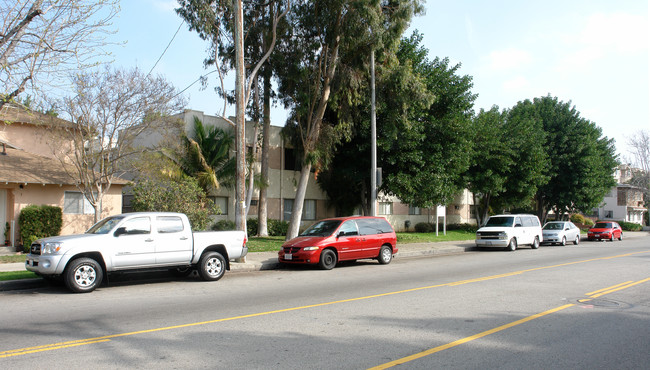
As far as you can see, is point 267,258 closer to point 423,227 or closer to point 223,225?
point 223,225

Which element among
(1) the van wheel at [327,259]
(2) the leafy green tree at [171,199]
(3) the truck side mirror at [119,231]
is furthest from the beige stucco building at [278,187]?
(3) the truck side mirror at [119,231]

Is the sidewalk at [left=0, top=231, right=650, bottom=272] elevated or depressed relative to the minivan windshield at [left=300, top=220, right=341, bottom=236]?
depressed

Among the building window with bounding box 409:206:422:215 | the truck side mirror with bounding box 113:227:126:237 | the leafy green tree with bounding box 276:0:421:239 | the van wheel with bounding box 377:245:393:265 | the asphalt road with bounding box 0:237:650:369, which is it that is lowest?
the asphalt road with bounding box 0:237:650:369

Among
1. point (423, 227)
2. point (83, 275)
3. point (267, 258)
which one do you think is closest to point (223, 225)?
point (267, 258)

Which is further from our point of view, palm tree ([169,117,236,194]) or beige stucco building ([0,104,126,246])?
palm tree ([169,117,236,194])

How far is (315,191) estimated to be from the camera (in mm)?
31656

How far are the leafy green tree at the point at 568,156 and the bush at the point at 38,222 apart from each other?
1345 inches

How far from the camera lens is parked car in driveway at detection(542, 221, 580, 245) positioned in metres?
28.1

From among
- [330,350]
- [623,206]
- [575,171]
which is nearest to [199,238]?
[330,350]

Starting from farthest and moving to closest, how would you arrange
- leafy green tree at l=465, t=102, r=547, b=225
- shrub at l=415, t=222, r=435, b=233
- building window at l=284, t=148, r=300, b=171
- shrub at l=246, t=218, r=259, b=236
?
shrub at l=415, t=222, r=435, b=233, leafy green tree at l=465, t=102, r=547, b=225, building window at l=284, t=148, r=300, b=171, shrub at l=246, t=218, r=259, b=236

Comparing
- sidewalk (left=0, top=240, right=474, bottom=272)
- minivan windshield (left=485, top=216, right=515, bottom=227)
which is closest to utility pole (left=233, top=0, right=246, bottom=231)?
sidewalk (left=0, top=240, right=474, bottom=272)

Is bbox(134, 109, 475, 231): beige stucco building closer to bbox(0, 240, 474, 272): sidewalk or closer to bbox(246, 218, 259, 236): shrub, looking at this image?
bbox(246, 218, 259, 236): shrub

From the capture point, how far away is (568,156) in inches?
1574

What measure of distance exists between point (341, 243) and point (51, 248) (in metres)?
8.23
